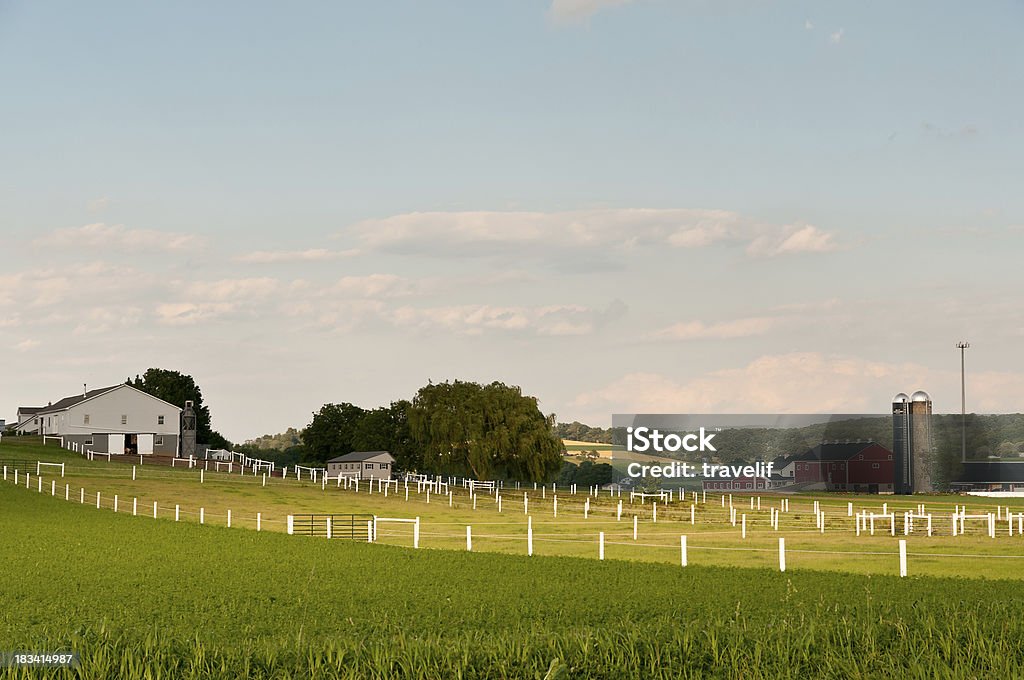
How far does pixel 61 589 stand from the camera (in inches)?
992

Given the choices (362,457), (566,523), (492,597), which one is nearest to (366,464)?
(362,457)

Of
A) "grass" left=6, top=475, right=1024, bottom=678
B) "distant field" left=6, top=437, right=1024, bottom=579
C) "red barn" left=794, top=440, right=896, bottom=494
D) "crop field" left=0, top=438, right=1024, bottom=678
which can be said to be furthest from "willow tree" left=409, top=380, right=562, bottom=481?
"grass" left=6, top=475, right=1024, bottom=678

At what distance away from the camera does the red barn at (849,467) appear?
124 meters

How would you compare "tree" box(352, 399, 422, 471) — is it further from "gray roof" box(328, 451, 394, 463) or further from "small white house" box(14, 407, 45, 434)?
"small white house" box(14, 407, 45, 434)

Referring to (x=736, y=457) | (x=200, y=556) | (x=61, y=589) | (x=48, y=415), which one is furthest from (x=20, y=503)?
(x=736, y=457)

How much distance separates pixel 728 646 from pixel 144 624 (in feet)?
35.0

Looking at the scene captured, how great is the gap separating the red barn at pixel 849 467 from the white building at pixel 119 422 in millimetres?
65164

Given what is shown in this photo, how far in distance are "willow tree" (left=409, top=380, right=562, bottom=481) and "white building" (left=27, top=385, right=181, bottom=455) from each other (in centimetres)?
2557

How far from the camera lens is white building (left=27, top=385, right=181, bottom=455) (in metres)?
110

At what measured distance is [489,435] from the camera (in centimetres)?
10150

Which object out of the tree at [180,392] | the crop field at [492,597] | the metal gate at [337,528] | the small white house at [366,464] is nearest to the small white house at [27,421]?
the tree at [180,392]

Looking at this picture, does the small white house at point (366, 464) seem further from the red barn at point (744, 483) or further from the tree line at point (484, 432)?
the red barn at point (744, 483)

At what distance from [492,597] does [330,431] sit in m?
127

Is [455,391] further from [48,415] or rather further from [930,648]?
[930,648]
